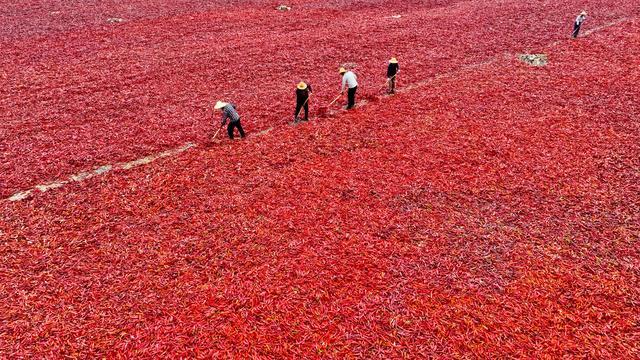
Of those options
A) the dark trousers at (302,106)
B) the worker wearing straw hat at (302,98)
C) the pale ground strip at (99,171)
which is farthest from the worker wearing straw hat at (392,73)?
the pale ground strip at (99,171)

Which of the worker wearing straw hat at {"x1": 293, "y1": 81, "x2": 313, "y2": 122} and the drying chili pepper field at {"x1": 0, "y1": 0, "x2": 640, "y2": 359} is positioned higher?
the worker wearing straw hat at {"x1": 293, "y1": 81, "x2": 313, "y2": 122}

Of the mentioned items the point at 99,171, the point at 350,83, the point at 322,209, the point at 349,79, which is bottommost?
the point at 322,209

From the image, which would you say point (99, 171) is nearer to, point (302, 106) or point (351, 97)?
point (302, 106)

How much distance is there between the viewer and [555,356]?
18.7 feet

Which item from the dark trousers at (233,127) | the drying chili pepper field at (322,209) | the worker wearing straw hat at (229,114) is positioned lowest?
the drying chili pepper field at (322,209)

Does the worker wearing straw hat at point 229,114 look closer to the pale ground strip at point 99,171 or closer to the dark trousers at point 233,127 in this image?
the dark trousers at point 233,127

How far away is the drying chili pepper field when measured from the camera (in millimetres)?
6125

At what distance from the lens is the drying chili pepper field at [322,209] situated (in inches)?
241

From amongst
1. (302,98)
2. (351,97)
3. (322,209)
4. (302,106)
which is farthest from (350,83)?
(322,209)

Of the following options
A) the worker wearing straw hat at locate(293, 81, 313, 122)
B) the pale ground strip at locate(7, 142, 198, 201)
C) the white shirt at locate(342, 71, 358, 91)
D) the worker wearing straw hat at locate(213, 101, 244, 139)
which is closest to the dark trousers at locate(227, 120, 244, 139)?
the worker wearing straw hat at locate(213, 101, 244, 139)

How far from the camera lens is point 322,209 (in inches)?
348

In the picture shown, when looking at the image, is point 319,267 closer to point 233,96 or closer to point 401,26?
point 233,96

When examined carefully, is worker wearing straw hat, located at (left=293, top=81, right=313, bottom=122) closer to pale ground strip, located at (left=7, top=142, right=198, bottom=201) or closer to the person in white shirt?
the person in white shirt

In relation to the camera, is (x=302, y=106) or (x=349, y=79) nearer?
(x=302, y=106)
